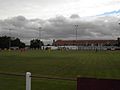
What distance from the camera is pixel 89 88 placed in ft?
26.4

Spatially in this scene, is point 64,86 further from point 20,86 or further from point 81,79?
point 81,79

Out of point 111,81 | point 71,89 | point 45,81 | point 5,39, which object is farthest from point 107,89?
point 5,39

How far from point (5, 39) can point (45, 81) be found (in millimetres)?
175635

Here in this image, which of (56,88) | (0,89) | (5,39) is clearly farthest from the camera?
(5,39)

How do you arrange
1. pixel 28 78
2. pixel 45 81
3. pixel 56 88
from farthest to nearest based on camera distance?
pixel 45 81 < pixel 56 88 < pixel 28 78

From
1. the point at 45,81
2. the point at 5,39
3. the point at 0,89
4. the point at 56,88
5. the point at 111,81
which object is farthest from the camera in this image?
the point at 5,39

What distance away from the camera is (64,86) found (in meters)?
17.0

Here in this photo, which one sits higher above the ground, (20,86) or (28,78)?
(28,78)

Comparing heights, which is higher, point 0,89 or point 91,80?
point 91,80

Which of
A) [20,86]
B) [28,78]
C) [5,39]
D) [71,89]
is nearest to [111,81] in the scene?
[28,78]

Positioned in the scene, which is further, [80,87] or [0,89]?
[0,89]

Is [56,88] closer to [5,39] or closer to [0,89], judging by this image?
[0,89]

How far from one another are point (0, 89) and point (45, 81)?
14.5ft

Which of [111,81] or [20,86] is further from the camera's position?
[20,86]
